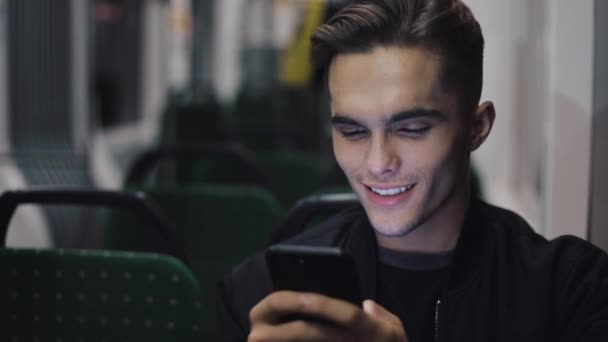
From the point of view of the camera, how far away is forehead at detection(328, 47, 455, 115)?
103cm

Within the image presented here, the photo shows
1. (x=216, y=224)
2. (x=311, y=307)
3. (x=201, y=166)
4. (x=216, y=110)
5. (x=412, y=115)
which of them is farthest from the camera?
(x=216, y=110)

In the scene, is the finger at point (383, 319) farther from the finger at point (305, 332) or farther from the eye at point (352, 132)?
the eye at point (352, 132)

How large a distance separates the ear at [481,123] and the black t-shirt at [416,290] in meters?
0.14

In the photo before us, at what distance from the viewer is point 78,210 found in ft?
11.8

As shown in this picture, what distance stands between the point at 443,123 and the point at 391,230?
138mm

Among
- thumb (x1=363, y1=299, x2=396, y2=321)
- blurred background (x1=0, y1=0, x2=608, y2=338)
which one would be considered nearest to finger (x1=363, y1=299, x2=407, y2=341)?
thumb (x1=363, y1=299, x2=396, y2=321)

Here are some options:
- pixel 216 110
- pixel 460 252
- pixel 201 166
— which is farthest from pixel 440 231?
pixel 216 110

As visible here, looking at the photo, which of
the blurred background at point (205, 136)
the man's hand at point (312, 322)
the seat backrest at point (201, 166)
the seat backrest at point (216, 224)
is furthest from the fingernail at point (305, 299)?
the seat backrest at point (201, 166)

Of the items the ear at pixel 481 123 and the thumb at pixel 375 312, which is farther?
the ear at pixel 481 123

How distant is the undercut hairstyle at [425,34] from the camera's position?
105cm

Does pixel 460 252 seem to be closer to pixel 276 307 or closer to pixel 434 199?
pixel 434 199

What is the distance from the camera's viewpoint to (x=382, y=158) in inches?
40.5

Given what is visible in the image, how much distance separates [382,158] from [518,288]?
0.25 m

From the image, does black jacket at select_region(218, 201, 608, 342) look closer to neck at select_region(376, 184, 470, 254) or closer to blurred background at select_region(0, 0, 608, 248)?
neck at select_region(376, 184, 470, 254)
